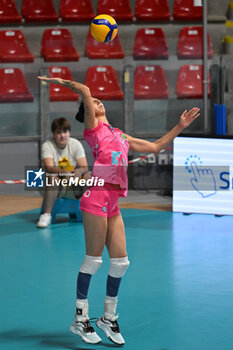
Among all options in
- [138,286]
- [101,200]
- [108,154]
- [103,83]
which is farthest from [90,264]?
[103,83]

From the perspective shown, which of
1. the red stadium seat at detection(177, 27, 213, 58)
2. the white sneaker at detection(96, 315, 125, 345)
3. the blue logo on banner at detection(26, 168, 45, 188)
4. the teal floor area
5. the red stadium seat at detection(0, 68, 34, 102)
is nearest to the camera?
the white sneaker at detection(96, 315, 125, 345)

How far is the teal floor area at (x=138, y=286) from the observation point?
4.88m

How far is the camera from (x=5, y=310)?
551 cm

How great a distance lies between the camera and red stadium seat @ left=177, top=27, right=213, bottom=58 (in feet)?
42.2

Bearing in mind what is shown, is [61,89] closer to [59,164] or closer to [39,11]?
[39,11]

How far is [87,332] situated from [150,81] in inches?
327

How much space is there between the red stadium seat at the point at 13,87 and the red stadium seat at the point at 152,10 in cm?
316

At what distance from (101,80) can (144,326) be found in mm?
8071

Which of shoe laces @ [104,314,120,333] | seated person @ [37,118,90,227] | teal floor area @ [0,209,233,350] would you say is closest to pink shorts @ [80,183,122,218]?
shoe laces @ [104,314,120,333]

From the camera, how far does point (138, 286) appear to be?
6.18m

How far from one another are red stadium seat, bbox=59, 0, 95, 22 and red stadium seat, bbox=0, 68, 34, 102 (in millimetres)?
2073

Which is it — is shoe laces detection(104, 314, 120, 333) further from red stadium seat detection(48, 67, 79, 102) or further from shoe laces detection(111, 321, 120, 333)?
red stadium seat detection(48, 67, 79, 102)

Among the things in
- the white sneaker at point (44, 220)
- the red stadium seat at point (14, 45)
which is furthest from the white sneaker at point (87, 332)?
the red stadium seat at point (14, 45)

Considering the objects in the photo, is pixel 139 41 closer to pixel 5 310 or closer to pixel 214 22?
pixel 214 22
